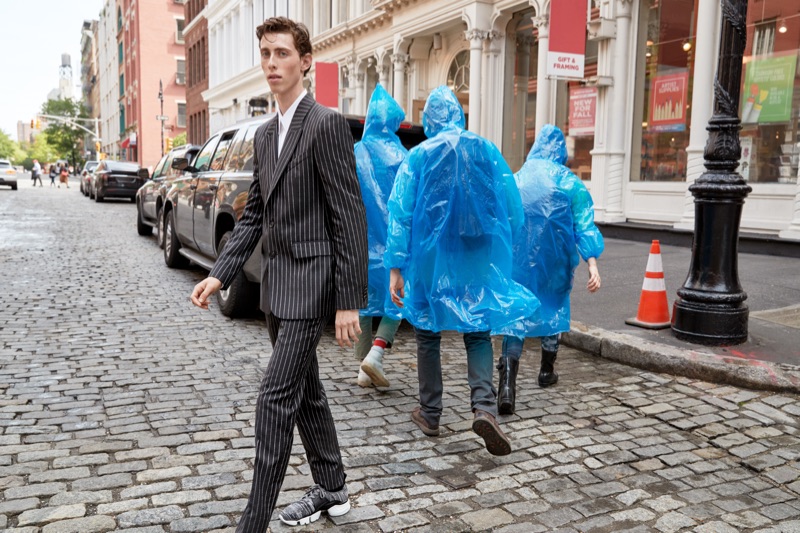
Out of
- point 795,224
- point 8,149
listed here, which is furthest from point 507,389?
point 8,149

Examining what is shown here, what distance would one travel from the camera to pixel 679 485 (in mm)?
3363

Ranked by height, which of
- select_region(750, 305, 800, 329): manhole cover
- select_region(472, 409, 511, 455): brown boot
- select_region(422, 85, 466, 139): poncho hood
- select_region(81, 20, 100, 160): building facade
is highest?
select_region(81, 20, 100, 160): building facade

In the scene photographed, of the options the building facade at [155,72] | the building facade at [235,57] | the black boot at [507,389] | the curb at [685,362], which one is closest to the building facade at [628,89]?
the curb at [685,362]

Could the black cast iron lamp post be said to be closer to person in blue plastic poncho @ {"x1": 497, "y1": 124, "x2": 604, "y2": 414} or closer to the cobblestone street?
the cobblestone street

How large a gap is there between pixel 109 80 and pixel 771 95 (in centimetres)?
8859

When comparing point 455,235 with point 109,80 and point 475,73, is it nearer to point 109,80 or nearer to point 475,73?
point 475,73

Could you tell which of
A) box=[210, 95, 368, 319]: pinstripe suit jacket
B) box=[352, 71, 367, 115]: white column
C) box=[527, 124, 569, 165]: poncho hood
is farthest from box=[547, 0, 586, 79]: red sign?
box=[352, 71, 367, 115]: white column

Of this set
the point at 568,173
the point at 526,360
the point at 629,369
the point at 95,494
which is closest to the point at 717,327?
the point at 629,369

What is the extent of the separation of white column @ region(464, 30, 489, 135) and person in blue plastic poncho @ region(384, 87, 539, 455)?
43.0 feet

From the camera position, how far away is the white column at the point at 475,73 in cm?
1626

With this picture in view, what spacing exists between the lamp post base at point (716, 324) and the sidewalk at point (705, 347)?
0.08m

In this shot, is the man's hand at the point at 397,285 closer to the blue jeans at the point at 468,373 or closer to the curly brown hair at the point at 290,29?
the blue jeans at the point at 468,373

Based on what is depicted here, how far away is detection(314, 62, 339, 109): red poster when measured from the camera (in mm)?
19969

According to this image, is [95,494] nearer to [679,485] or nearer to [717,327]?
[679,485]
